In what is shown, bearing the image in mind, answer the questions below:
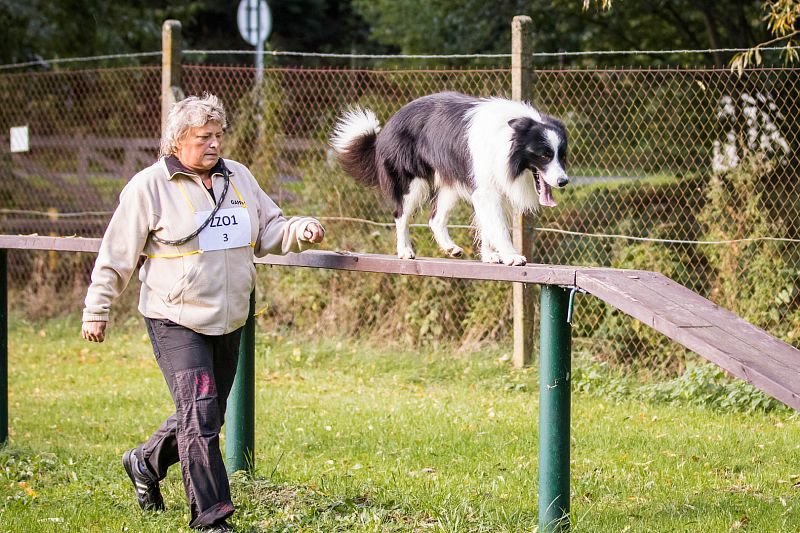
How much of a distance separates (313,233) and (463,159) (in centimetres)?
90

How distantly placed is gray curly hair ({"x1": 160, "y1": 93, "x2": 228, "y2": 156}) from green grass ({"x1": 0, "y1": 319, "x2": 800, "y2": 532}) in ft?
5.24

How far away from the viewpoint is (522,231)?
23.4 ft

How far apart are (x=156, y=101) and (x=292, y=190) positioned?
2.08 metres

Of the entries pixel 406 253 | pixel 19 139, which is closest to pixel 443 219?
pixel 406 253

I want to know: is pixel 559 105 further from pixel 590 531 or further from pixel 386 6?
pixel 386 6

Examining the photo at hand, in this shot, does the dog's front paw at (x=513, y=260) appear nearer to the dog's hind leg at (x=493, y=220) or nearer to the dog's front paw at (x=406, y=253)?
the dog's hind leg at (x=493, y=220)

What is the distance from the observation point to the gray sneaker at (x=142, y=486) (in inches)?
165

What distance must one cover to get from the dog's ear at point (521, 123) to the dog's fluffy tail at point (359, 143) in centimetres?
96

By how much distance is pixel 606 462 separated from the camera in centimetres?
515

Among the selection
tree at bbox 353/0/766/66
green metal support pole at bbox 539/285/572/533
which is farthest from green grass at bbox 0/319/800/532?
tree at bbox 353/0/766/66

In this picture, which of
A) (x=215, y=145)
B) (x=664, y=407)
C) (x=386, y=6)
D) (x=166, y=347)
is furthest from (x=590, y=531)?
(x=386, y=6)

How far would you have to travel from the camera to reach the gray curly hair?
378cm

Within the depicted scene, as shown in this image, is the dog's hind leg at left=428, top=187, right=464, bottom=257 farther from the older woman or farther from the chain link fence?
the chain link fence

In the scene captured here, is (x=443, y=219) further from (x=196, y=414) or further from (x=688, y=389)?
(x=688, y=389)
